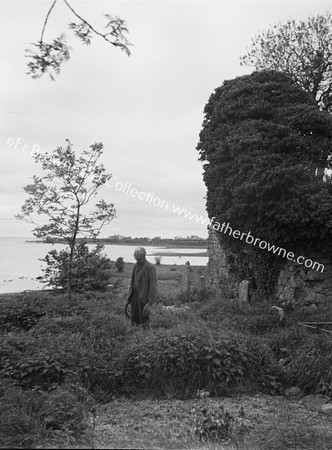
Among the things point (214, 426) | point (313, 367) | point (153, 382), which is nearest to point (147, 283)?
point (153, 382)

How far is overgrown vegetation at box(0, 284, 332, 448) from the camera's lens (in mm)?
5211

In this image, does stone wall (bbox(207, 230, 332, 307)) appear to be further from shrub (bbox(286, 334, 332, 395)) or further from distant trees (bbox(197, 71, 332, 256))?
shrub (bbox(286, 334, 332, 395))

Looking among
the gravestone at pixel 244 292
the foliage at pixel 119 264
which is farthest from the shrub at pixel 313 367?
the foliage at pixel 119 264

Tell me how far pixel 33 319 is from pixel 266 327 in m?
5.41

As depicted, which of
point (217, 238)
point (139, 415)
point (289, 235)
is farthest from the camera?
point (217, 238)

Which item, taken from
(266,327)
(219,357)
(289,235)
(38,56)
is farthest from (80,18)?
(289,235)

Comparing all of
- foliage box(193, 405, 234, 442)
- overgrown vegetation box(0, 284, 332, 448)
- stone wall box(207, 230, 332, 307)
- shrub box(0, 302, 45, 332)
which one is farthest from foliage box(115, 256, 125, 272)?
foliage box(193, 405, 234, 442)

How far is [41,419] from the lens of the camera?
5012 millimetres

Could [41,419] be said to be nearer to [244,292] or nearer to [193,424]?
[193,424]

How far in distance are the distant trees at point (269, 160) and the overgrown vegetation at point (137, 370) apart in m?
3.53

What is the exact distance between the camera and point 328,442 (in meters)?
4.98

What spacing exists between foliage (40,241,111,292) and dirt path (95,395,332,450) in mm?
9105

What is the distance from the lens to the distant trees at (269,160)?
1169cm

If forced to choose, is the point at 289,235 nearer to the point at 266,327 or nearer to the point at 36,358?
the point at 266,327
